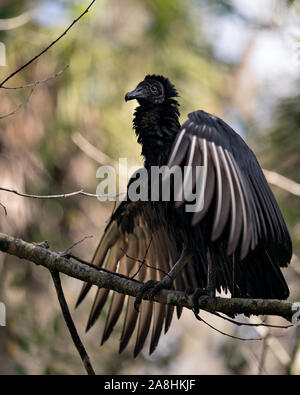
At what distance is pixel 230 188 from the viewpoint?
3.59 meters

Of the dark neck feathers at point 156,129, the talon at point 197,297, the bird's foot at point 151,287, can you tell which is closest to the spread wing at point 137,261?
the dark neck feathers at point 156,129

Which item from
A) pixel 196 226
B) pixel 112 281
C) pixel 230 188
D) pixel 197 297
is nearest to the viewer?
pixel 230 188

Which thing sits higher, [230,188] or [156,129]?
[156,129]

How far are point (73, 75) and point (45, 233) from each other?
216cm

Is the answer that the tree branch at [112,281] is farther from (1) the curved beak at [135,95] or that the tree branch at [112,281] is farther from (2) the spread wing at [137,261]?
(1) the curved beak at [135,95]

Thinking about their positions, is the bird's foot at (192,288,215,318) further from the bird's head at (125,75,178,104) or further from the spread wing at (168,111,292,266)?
the bird's head at (125,75,178,104)

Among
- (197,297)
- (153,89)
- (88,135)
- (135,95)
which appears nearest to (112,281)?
(197,297)

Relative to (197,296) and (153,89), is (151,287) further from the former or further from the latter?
(153,89)

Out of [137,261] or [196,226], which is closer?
[196,226]

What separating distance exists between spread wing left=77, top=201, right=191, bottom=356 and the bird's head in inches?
31.8

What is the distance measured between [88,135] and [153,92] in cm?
389

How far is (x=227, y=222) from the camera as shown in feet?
12.0

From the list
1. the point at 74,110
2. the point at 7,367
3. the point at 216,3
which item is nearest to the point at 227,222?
the point at 7,367
